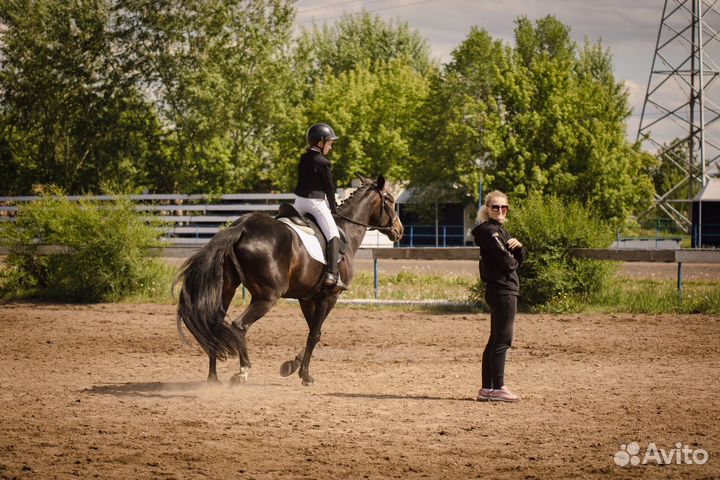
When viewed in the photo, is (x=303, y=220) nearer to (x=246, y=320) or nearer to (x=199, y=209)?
(x=246, y=320)

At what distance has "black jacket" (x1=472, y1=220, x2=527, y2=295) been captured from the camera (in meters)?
8.61

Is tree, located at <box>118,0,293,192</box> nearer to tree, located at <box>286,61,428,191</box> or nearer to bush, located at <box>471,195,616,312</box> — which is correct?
tree, located at <box>286,61,428,191</box>

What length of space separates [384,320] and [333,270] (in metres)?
6.49

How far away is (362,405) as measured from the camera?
8.72 metres

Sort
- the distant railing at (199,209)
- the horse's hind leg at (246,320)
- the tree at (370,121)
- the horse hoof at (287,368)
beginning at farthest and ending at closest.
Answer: the tree at (370,121) → the distant railing at (199,209) → the horse hoof at (287,368) → the horse's hind leg at (246,320)

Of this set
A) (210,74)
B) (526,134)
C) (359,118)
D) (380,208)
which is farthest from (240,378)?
(359,118)

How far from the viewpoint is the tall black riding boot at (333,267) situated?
10.3 meters

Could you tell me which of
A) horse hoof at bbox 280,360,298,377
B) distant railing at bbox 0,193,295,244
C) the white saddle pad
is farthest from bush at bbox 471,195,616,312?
distant railing at bbox 0,193,295,244

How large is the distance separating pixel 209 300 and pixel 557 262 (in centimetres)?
985

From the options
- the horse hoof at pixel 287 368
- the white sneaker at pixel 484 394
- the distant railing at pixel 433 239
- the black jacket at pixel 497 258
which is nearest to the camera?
the black jacket at pixel 497 258

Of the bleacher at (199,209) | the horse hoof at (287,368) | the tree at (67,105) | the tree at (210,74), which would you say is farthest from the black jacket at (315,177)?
the tree at (67,105)

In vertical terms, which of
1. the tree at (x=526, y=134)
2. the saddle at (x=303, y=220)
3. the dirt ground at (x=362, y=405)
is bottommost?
the dirt ground at (x=362, y=405)

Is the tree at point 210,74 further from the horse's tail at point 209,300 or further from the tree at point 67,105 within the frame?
the horse's tail at point 209,300

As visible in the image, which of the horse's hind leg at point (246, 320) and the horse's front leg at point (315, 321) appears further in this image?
the horse's front leg at point (315, 321)
